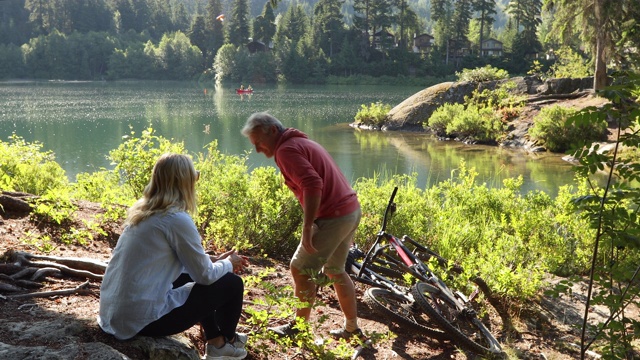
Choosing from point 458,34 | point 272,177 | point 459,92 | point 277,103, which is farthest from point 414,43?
point 272,177

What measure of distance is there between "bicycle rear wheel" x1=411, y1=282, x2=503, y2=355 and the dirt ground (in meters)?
0.14

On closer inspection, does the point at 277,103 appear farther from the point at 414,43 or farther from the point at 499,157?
the point at 414,43

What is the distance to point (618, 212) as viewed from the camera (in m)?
2.66

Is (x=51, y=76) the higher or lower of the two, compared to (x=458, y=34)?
lower

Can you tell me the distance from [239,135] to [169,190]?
2057cm

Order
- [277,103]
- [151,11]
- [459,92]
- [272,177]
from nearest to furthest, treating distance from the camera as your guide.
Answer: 1. [272,177]
2. [459,92]
3. [277,103]
4. [151,11]

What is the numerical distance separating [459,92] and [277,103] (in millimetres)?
15672

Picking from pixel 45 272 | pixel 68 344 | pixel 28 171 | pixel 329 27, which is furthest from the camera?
pixel 329 27

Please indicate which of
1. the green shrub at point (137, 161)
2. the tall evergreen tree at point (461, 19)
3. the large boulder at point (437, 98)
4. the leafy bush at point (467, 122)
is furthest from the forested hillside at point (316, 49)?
the green shrub at point (137, 161)

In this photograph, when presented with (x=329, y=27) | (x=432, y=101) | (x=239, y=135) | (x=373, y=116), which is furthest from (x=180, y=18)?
(x=239, y=135)

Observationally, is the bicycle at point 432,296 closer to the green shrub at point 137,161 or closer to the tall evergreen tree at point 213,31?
the green shrub at point 137,161

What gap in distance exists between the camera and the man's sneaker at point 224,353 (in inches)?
116

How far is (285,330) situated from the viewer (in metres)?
3.57

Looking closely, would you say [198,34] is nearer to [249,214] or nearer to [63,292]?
[249,214]
